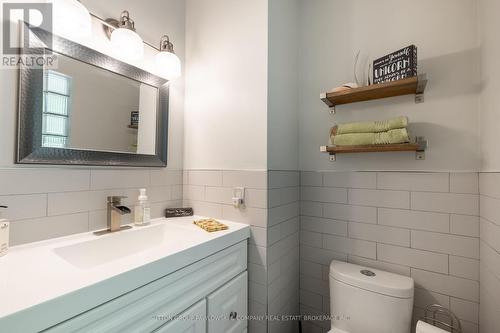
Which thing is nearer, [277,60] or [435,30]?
[435,30]

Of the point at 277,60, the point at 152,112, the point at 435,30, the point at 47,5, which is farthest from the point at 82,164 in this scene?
the point at 435,30

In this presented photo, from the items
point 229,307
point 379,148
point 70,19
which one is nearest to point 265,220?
point 229,307

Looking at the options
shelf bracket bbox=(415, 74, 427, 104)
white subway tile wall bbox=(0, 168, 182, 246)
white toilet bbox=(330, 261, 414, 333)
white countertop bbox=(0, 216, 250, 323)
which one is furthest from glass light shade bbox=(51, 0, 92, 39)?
white toilet bbox=(330, 261, 414, 333)

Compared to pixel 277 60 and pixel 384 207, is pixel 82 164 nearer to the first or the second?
pixel 277 60

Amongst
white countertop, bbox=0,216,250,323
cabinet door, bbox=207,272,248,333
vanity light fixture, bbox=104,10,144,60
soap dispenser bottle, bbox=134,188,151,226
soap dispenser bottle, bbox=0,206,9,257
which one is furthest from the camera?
soap dispenser bottle, bbox=134,188,151,226

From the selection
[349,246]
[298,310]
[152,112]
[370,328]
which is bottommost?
[298,310]

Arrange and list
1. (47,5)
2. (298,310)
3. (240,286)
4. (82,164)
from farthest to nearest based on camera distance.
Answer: (298,310), (240,286), (82,164), (47,5)

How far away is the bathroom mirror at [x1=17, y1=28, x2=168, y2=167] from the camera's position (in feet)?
2.89

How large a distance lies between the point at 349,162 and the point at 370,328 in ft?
2.74

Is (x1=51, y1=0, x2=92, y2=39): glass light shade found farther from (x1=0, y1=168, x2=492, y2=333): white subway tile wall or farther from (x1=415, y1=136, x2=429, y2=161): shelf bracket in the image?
(x1=415, y1=136, x2=429, y2=161): shelf bracket

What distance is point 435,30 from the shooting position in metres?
1.17

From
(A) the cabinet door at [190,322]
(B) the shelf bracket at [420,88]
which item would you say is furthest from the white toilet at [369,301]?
(B) the shelf bracket at [420,88]

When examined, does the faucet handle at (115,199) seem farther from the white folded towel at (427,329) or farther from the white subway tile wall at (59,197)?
the white folded towel at (427,329)

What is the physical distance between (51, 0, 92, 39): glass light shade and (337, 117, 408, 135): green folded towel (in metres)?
1.27
